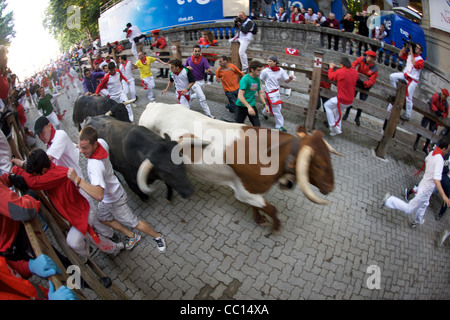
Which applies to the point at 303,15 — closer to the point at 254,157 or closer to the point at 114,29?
the point at 254,157

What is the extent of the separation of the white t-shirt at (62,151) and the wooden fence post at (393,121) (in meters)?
6.81

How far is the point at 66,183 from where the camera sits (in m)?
3.66

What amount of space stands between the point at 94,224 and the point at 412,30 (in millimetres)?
13480

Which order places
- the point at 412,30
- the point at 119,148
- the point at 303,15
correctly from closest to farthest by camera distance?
the point at 119,148
the point at 412,30
the point at 303,15

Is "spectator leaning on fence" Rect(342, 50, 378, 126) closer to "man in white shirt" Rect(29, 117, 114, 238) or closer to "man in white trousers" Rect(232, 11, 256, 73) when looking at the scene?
"man in white trousers" Rect(232, 11, 256, 73)

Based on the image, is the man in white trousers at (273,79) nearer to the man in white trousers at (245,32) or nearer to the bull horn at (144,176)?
the man in white trousers at (245,32)

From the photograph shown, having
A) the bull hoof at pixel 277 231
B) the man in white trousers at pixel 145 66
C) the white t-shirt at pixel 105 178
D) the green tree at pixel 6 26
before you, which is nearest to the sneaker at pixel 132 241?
the white t-shirt at pixel 105 178

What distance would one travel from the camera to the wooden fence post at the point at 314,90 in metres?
6.62

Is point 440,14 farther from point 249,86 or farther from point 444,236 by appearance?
point 444,236

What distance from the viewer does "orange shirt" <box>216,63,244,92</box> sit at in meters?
7.31

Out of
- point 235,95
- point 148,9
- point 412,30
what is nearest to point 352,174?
point 235,95

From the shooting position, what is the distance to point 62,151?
4293 mm

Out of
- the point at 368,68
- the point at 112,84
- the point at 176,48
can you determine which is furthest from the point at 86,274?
the point at 176,48
